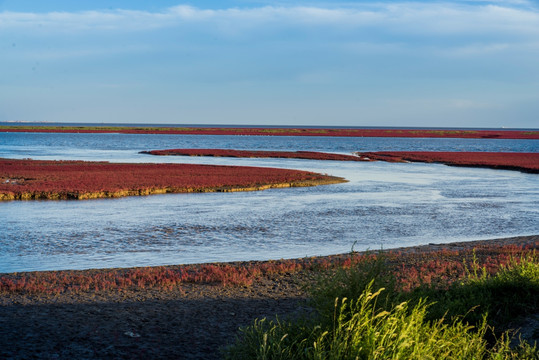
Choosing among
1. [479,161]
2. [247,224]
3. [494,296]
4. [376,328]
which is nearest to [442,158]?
[479,161]

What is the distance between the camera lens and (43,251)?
16172 millimetres

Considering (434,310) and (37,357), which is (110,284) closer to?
(37,357)

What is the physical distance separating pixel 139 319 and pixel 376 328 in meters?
4.66

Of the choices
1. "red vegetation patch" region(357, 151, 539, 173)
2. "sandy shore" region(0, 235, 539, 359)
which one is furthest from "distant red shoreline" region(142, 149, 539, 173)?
"sandy shore" region(0, 235, 539, 359)

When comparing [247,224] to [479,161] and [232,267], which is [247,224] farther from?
[479,161]

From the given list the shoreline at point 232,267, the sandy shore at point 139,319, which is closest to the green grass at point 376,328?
the sandy shore at point 139,319

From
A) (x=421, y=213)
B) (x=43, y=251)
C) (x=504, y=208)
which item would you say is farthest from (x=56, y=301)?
(x=504, y=208)

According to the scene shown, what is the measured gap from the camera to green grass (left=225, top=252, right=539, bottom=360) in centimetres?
598

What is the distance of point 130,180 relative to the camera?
3553 cm

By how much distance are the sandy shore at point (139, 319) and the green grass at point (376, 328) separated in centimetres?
90

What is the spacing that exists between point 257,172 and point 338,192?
35.9ft

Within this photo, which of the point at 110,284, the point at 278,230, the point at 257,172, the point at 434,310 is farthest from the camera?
the point at 257,172

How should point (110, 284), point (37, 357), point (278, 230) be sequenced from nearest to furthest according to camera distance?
1. point (37, 357)
2. point (110, 284)
3. point (278, 230)

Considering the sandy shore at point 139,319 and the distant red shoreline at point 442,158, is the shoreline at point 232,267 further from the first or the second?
the distant red shoreline at point 442,158
